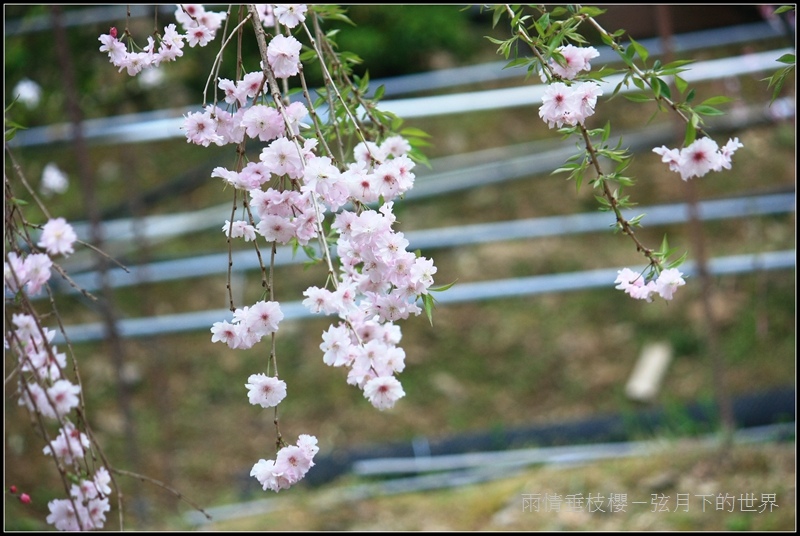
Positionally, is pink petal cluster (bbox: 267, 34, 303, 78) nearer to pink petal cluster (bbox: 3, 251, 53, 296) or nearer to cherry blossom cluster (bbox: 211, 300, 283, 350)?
cherry blossom cluster (bbox: 211, 300, 283, 350)

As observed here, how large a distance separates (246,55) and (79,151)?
1.68m

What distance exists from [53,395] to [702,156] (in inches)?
40.0

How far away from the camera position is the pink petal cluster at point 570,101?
109 centimetres

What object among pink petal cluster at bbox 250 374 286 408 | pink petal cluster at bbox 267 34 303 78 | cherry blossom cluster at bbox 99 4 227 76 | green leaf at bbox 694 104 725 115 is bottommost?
pink petal cluster at bbox 250 374 286 408

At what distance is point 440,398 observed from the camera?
3.22m

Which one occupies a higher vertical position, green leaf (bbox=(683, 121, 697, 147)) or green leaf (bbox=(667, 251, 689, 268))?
green leaf (bbox=(683, 121, 697, 147))

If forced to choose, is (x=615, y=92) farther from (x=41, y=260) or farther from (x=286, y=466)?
(x=41, y=260)

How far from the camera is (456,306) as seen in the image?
3.66m

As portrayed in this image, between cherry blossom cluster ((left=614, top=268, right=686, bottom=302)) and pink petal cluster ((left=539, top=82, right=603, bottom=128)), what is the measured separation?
21cm

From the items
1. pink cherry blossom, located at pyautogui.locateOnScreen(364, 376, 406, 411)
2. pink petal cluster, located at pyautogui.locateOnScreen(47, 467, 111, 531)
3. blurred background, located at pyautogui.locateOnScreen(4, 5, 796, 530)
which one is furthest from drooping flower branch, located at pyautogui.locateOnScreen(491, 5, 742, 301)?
blurred background, located at pyautogui.locateOnScreen(4, 5, 796, 530)

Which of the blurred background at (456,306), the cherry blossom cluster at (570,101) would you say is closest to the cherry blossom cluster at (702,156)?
the cherry blossom cluster at (570,101)

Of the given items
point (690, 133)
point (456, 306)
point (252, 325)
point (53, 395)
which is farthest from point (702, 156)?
point (456, 306)

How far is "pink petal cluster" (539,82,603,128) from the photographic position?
3.56 feet

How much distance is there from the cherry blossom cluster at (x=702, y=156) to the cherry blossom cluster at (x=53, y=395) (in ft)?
2.84
